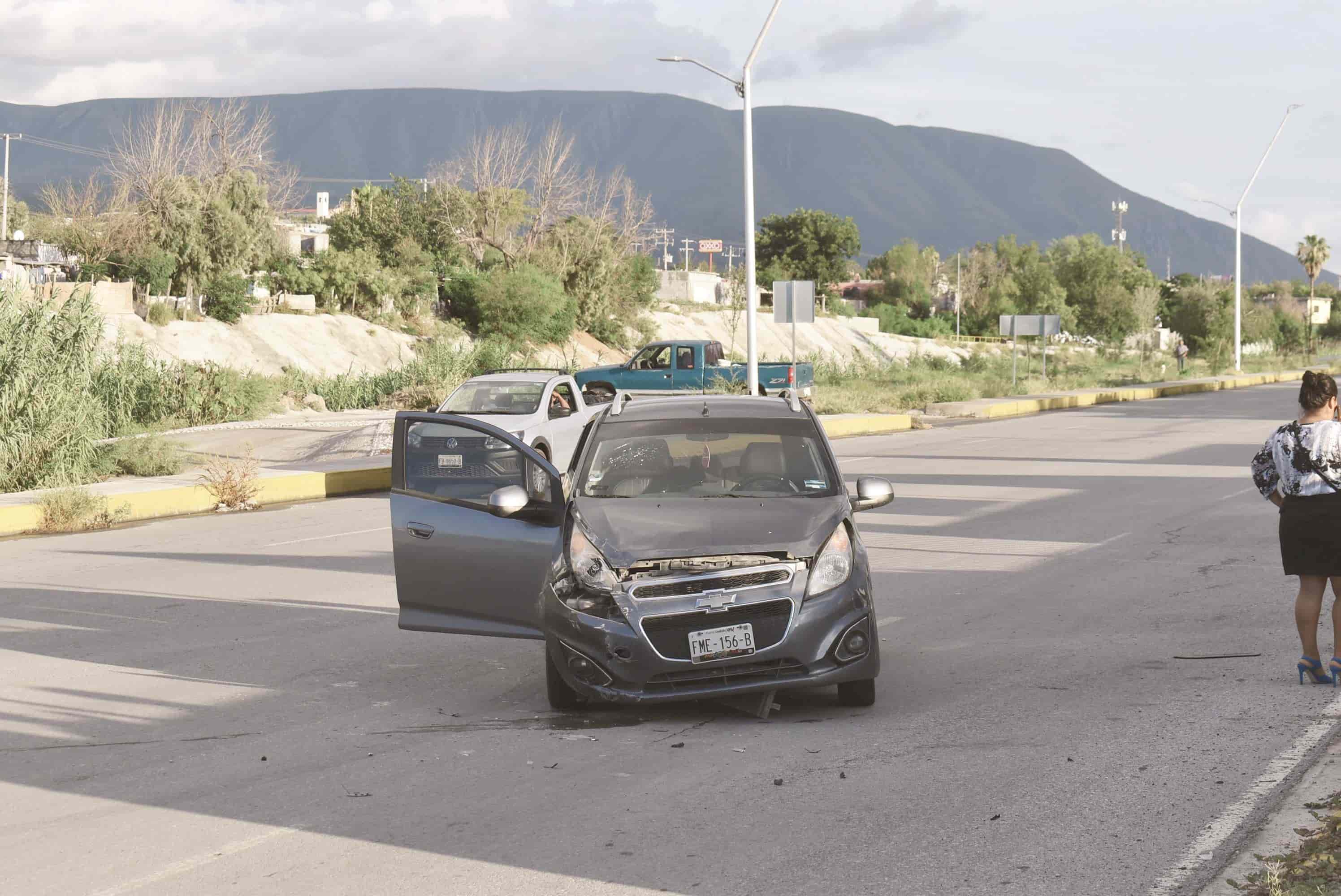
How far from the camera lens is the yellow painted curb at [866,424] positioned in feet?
104

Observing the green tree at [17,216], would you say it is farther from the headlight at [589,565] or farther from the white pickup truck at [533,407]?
the headlight at [589,565]

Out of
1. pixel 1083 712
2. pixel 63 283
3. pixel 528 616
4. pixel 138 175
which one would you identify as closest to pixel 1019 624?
pixel 1083 712

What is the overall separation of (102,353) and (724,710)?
73.0ft

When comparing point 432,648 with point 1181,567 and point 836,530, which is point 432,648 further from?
point 1181,567

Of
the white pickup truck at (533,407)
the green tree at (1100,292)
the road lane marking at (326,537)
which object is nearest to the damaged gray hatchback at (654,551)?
the road lane marking at (326,537)

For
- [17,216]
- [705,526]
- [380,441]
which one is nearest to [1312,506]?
[705,526]

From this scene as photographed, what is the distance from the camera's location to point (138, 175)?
196 feet

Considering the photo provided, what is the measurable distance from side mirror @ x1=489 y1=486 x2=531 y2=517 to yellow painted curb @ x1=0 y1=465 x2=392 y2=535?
800 centimetres

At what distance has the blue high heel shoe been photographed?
25.7 feet

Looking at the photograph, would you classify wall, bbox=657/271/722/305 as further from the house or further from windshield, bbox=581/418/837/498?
windshield, bbox=581/418/837/498

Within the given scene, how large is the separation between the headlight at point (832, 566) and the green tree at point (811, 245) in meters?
129

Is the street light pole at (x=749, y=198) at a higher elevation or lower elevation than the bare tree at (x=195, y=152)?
lower

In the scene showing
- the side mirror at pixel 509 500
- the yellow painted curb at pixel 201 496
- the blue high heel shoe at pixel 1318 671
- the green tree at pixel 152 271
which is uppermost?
the green tree at pixel 152 271

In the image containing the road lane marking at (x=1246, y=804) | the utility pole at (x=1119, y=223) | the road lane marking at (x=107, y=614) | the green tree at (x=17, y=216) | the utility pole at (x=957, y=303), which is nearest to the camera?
the road lane marking at (x=1246, y=804)
